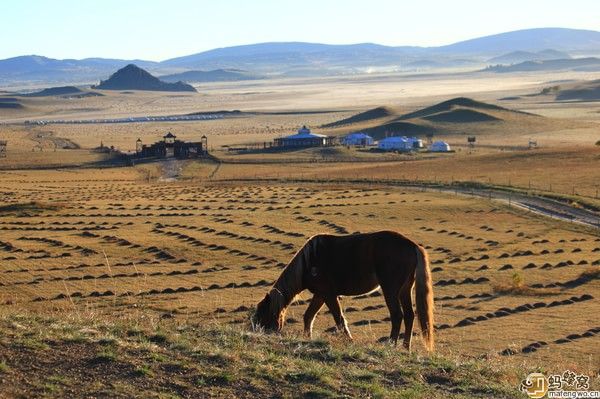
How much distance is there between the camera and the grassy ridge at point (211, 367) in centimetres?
1053

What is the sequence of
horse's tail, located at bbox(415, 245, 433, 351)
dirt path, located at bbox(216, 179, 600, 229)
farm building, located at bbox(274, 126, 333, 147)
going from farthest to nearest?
1. farm building, located at bbox(274, 126, 333, 147)
2. dirt path, located at bbox(216, 179, 600, 229)
3. horse's tail, located at bbox(415, 245, 433, 351)

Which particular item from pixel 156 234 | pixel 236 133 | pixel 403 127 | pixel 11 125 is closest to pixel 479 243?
pixel 156 234

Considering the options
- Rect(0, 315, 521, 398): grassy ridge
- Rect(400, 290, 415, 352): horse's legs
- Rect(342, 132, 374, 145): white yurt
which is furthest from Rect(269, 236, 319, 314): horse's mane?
Rect(342, 132, 374, 145): white yurt

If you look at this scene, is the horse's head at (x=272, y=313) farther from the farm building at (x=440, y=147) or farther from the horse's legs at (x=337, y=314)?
the farm building at (x=440, y=147)

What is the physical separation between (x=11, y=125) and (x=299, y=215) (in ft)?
449

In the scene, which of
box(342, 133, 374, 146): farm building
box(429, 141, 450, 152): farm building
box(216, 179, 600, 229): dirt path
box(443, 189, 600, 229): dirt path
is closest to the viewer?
box(443, 189, 600, 229): dirt path

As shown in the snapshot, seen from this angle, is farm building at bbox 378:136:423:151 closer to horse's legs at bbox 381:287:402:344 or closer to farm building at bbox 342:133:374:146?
farm building at bbox 342:133:374:146

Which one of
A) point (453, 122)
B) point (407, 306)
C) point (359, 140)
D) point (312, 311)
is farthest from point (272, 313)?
point (453, 122)

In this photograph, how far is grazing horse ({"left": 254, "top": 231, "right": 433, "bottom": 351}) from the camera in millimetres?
14320

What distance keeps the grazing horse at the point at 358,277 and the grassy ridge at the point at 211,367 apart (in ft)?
4.54

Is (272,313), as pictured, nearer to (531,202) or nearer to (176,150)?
(531,202)

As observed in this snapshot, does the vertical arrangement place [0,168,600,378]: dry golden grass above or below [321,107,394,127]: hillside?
above

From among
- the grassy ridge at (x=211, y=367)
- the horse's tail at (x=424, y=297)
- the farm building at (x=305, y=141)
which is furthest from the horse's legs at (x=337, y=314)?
the farm building at (x=305, y=141)

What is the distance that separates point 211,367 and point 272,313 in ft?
11.8
